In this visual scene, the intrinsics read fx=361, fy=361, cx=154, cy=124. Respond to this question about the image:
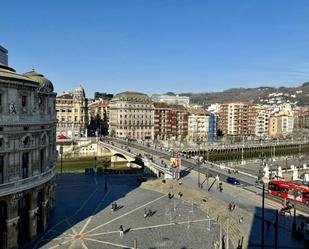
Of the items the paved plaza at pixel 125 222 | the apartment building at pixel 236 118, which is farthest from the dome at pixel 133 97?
the paved plaza at pixel 125 222

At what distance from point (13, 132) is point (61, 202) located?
20335 millimetres

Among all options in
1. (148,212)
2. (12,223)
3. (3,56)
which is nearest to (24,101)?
(12,223)

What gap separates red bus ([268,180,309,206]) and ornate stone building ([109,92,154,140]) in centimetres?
9137

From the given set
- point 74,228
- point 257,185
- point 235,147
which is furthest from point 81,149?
point 74,228

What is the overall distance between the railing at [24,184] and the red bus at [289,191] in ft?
112

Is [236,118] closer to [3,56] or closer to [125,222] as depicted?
[125,222]

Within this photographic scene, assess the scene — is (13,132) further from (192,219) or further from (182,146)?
(182,146)

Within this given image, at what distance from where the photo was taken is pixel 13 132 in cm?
3297

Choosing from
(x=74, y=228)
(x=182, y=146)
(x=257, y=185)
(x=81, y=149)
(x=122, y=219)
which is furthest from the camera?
(x=182, y=146)

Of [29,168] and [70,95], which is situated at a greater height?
[70,95]

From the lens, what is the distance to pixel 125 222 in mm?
41781

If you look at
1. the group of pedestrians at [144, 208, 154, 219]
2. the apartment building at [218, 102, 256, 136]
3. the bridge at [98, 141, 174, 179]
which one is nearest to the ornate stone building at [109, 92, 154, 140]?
the bridge at [98, 141, 174, 179]

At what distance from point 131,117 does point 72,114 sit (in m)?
23.2

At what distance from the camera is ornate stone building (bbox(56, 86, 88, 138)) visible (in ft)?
439
